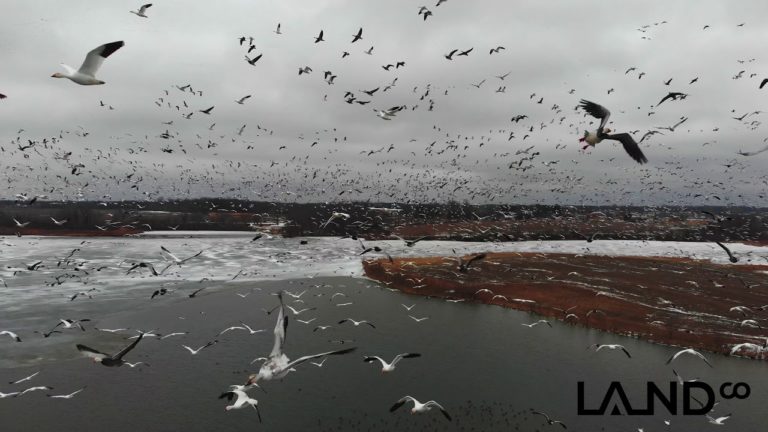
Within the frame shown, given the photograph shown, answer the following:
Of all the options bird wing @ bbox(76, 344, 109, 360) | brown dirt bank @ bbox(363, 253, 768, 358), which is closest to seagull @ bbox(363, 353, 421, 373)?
bird wing @ bbox(76, 344, 109, 360)

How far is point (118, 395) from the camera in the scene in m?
20.7

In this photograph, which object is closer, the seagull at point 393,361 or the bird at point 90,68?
Answer: the bird at point 90,68

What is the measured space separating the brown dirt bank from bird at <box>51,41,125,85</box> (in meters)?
34.1

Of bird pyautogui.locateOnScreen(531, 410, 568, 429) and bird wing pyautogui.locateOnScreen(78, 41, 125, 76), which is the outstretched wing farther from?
bird wing pyautogui.locateOnScreen(78, 41, 125, 76)

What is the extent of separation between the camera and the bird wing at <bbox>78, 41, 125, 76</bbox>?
1046 centimetres

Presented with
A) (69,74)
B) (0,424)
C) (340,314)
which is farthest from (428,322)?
(69,74)

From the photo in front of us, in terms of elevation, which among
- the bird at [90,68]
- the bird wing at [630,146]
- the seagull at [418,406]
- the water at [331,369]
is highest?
the bird at [90,68]

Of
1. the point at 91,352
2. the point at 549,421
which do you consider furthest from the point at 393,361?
the point at 549,421

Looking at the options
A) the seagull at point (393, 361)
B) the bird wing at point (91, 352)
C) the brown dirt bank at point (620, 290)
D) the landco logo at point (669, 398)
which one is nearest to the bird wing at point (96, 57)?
Result: the bird wing at point (91, 352)

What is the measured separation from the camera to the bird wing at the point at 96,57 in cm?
1046

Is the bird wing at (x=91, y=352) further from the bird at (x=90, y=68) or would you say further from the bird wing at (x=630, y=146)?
the bird wing at (x=630, y=146)

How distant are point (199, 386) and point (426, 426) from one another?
11346 mm

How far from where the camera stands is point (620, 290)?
1775 inches

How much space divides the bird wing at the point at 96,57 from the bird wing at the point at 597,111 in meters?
12.7
